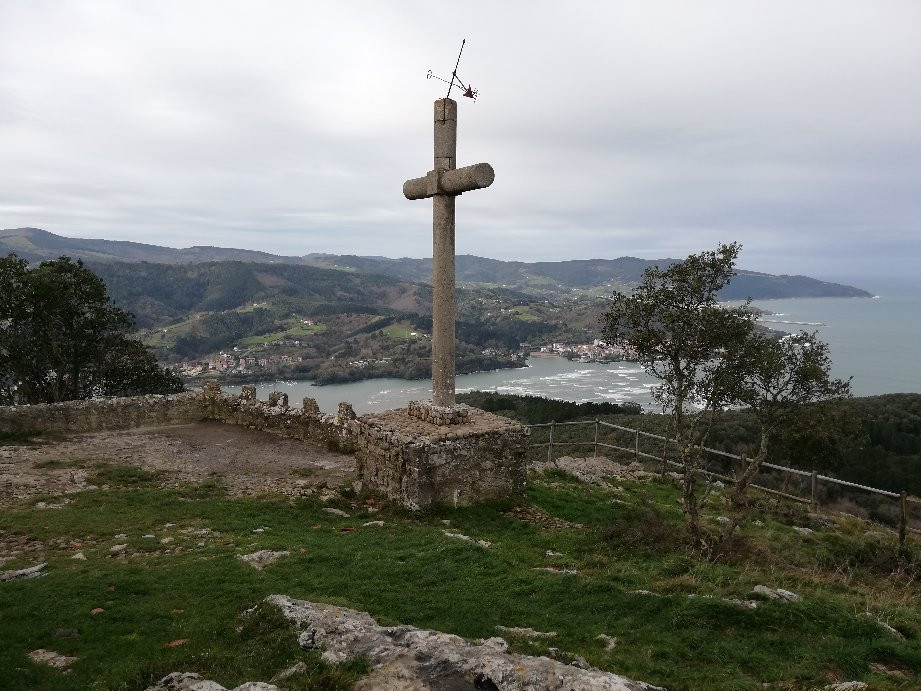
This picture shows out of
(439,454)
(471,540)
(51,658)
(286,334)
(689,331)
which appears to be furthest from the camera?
(286,334)

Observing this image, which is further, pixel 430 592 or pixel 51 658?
pixel 430 592

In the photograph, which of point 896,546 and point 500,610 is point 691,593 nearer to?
point 500,610

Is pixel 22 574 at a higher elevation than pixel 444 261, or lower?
lower

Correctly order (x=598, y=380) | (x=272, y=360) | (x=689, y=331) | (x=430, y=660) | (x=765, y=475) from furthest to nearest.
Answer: (x=272, y=360), (x=598, y=380), (x=765, y=475), (x=689, y=331), (x=430, y=660)

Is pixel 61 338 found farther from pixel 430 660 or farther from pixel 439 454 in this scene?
pixel 430 660

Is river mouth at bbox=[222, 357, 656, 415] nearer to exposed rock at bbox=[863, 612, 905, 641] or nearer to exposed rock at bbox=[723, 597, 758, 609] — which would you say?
A: exposed rock at bbox=[723, 597, 758, 609]

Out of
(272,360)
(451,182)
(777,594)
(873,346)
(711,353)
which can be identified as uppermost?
(451,182)

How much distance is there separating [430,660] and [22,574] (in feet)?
17.9

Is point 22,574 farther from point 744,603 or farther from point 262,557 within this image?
point 744,603

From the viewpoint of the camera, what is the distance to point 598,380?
6969 centimetres

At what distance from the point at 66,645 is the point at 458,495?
599 cm

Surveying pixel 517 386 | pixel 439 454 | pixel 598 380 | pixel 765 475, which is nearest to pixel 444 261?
pixel 439 454

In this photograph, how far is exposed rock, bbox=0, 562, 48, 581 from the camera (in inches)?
248

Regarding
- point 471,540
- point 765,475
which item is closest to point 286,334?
point 765,475
